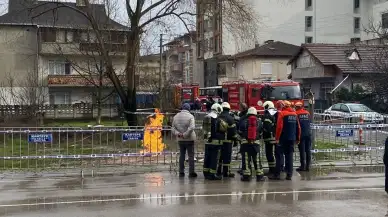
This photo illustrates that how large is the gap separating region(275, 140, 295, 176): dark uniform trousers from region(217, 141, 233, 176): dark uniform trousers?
1.16 meters

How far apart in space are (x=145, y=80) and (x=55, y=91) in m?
12.4

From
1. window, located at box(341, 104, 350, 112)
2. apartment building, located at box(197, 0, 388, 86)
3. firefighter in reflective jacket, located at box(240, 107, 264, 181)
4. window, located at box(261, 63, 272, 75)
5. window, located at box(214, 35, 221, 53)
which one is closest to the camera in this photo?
firefighter in reflective jacket, located at box(240, 107, 264, 181)

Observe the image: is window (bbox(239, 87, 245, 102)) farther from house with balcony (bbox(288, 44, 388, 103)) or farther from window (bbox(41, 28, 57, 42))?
window (bbox(41, 28, 57, 42))

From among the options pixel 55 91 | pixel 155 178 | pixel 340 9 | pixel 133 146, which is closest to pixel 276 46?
pixel 340 9

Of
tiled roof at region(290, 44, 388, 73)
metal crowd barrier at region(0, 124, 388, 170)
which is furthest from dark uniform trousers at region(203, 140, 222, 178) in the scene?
tiled roof at region(290, 44, 388, 73)

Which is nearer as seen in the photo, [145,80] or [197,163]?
[197,163]

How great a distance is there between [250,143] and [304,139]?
7.06ft

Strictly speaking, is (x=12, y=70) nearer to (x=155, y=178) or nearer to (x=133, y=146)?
(x=133, y=146)

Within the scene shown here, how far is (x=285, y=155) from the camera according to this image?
484 inches

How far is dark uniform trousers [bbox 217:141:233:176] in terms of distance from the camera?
476 inches

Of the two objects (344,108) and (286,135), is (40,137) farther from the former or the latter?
(344,108)

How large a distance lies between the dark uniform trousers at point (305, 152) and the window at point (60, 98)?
45580mm

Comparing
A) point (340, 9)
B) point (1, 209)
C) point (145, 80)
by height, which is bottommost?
point (1, 209)

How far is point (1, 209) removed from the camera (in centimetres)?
880
